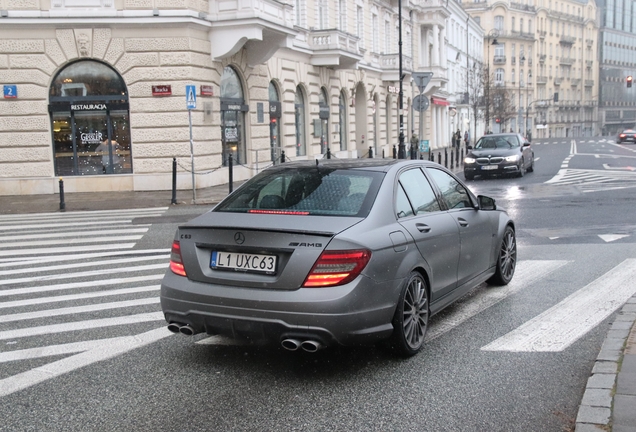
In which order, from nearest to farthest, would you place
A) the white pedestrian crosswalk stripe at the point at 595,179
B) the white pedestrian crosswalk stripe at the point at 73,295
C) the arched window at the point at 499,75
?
1. the white pedestrian crosswalk stripe at the point at 73,295
2. the white pedestrian crosswalk stripe at the point at 595,179
3. the arched window at the point at 499,75

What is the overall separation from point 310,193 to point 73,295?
12.1 feet

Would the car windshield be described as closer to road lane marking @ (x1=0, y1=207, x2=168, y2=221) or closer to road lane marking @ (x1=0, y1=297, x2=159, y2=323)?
road lane marking @ (x1=0, y1=207, x2=168, y2=221)

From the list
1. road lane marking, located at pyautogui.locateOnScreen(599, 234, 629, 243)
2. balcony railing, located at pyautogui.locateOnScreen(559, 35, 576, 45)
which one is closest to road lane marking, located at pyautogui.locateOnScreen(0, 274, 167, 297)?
road lane marking, located at pyautogui.locateOnScreen(599, 234, 629, 243)

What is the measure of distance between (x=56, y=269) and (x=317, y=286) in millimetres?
5964

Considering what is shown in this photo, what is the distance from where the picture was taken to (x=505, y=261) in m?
7.86

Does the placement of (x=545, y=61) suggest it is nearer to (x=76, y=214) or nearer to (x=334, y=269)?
(x=76, y=214)

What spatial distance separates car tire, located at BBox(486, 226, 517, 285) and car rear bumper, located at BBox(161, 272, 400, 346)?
286 cm

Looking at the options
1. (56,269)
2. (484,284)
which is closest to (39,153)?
(56,269)

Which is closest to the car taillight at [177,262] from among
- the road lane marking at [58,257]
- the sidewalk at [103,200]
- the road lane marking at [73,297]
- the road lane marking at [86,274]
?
the road lane marking at [73,297]

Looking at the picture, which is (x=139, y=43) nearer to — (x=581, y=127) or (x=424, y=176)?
(x=424, y=176)

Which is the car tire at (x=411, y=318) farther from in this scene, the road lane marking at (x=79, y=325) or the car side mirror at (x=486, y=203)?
the road lane marking at (x=79, y=325)

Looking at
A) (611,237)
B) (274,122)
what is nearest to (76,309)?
(611,237)

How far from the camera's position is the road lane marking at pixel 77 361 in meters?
5.04

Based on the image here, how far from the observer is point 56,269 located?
9.66 metres
